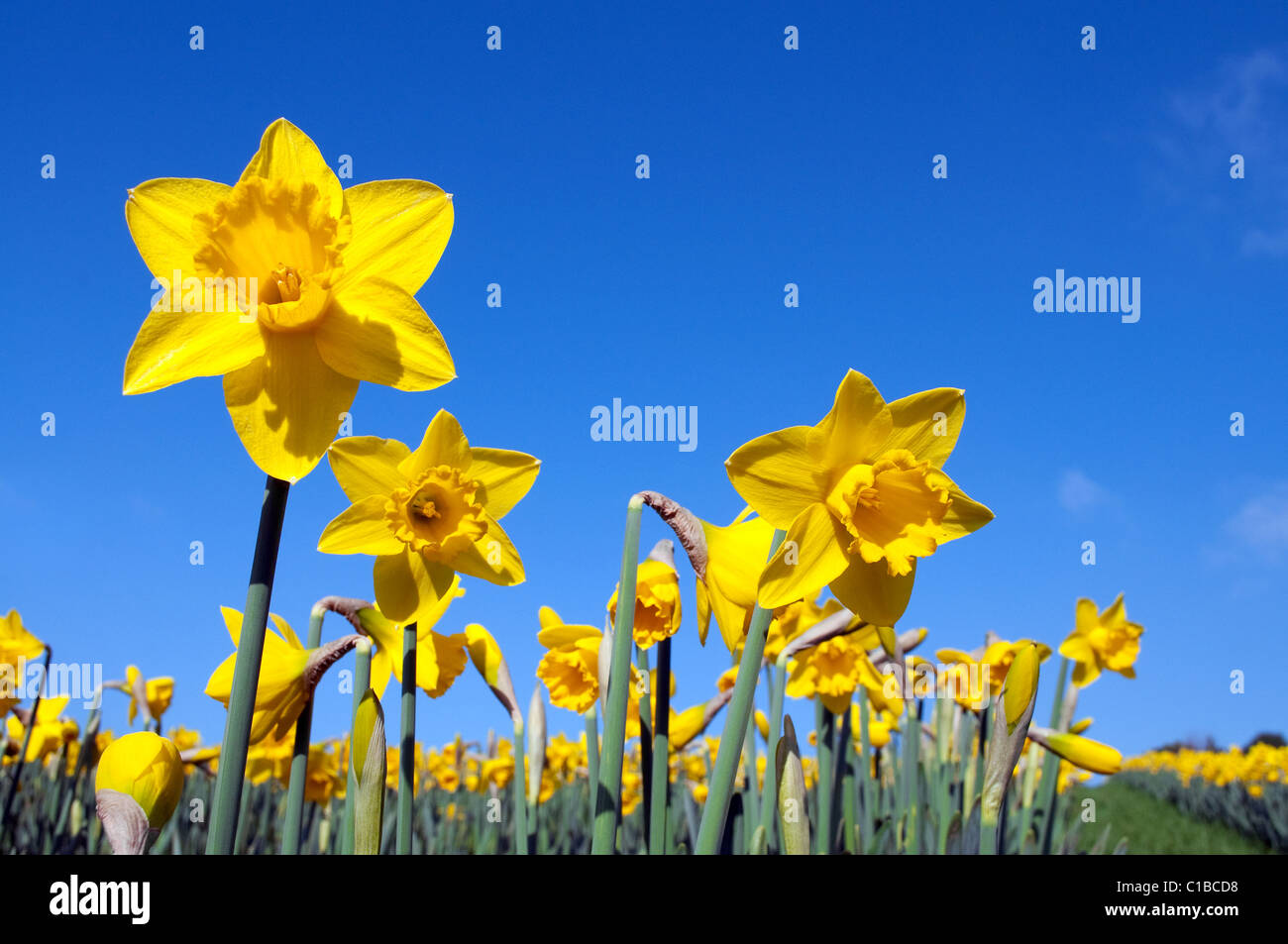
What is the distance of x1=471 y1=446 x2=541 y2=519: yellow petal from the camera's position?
204 cm

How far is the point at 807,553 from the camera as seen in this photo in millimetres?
1705

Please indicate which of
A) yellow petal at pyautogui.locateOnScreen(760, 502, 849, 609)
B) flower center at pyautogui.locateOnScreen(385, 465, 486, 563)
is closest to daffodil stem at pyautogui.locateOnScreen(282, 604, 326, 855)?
flower center at pyautogui.locateOnScreen(385, 465, 486, 563)

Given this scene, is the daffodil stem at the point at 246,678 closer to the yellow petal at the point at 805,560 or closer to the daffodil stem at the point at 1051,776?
the yellow petal at the point at 805,560

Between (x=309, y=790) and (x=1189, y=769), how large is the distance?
75.8 feet

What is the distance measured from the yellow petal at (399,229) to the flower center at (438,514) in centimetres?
49

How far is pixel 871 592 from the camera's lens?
5.76ft

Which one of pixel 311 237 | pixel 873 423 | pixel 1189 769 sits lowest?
pixel 1189 769

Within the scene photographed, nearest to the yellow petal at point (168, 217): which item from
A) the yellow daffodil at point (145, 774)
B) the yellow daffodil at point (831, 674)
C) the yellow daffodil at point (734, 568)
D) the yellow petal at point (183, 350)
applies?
the yellow petal at point (183, 350)

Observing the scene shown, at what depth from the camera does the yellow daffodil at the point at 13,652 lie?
366cm

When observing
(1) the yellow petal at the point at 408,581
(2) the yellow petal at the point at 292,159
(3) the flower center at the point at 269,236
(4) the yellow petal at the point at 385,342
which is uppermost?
(2) the yellow petal at the point at 292,159

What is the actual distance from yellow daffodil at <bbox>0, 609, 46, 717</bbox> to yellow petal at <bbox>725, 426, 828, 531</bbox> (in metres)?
3.49
